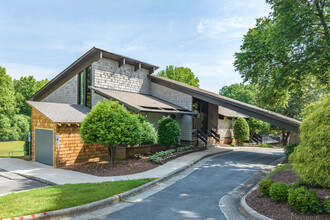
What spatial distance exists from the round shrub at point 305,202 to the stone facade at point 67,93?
18.5 m

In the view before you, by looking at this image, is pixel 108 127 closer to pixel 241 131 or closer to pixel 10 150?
pixel 241 131

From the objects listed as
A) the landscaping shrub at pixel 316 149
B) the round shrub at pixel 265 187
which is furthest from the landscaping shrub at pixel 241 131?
the landscaping shrub at pixel 316 149

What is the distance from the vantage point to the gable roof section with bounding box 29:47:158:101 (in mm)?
18569

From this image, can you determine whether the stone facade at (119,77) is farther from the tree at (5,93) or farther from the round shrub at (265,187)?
the tree at (5,93)

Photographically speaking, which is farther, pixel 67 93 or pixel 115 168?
pixel 67 93

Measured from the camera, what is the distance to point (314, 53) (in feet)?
48.4

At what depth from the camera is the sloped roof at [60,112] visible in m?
14.1

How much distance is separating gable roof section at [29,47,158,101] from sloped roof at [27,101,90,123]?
4242 mm

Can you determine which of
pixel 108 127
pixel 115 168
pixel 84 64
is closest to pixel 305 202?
pixel 115 168

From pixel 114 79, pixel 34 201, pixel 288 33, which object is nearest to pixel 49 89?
pixel 114 79

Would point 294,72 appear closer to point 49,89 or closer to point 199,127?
point 199,127

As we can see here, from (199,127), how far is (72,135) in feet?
46.5

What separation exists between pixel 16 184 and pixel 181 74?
45.5 metres

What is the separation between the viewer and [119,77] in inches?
809
